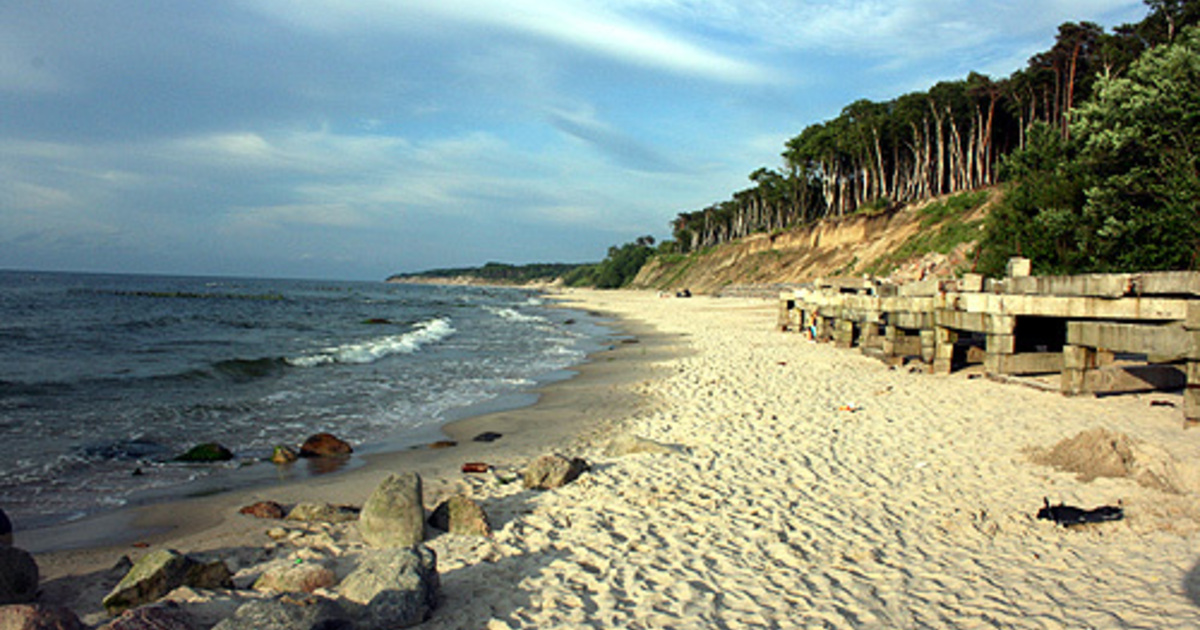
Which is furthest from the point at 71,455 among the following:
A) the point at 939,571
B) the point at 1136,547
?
the point at 1136,547

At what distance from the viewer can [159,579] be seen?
190 inches

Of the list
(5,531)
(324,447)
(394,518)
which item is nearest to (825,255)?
(324,447)

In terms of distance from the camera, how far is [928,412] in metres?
11.3

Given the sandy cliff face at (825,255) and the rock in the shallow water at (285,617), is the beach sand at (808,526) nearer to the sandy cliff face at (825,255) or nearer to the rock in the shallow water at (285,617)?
the rock in the shallow water at (285,617)

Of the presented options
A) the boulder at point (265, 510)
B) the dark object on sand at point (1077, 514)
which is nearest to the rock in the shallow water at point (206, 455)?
the boulder at point (265, 510)

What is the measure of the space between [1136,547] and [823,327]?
1829 cm

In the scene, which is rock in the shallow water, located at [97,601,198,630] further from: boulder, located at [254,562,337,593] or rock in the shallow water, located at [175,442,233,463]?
rock in the shallow water, located at [175,442,233,463]

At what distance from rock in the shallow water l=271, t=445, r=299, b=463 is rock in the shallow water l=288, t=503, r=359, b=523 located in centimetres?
295

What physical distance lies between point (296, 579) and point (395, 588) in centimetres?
106

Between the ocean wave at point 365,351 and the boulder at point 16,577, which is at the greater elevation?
the boulder at point 16,577

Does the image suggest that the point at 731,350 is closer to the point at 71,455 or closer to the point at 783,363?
the point at 783,363

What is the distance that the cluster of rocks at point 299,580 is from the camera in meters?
3.98

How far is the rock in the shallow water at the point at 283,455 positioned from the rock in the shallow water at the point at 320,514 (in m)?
2.95

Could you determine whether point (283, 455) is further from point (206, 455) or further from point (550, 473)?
point (550, 473)
